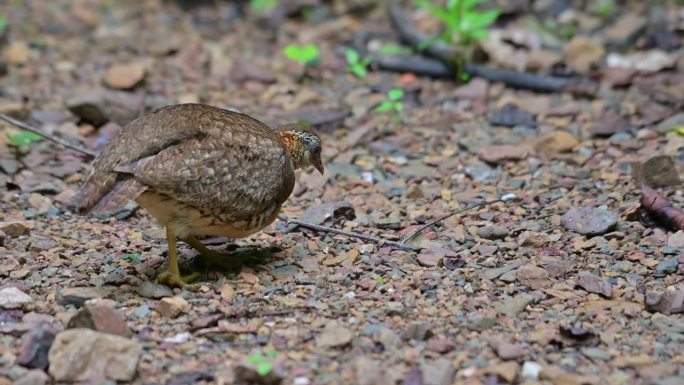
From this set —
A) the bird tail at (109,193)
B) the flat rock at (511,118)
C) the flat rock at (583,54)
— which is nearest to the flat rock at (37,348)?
the bird tail at (109,193)

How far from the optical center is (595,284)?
17.3 feet

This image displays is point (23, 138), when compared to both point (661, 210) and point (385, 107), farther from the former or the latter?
point (661, 210)

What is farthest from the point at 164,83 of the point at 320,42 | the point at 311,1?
the point at 311,1

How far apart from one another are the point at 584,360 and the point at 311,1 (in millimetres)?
7706

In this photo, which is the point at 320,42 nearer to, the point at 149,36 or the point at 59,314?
the point at 149,36

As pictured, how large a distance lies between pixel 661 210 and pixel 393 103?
9.47 feet

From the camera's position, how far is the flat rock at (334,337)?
4531 mm

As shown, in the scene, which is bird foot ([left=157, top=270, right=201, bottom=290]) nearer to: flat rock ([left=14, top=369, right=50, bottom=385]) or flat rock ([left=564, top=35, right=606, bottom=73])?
flat rock ([left=14, top=369, right=50, bottom=385])

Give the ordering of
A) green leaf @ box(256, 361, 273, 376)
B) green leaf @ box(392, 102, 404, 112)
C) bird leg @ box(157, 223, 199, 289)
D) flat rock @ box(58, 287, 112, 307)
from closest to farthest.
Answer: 1. green leaf @ box(256, 361, 273, 376)
2. flat rock @ box(58, 287, 112, 307)
3. bird leg @ box(157, 223, 199, 289)
4. green leaf @ box(392, 102, 404, 112)

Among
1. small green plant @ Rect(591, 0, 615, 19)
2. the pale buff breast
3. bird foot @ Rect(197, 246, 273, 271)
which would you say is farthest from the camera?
small green plant @ Rect(591, 0, 615, 19)

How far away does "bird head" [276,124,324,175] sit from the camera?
610 cm

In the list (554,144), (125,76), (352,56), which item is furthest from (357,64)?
(554,144)

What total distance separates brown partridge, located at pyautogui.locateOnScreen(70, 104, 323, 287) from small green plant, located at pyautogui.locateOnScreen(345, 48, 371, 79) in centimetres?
354

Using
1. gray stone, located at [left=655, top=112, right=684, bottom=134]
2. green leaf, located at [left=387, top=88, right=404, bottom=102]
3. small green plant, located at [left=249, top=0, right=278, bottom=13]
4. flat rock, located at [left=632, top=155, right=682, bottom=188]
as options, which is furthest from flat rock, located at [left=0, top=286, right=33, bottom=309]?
small green plant, located at [left=249, top=0, right=278, bottom=13]
